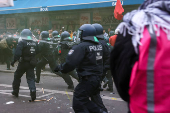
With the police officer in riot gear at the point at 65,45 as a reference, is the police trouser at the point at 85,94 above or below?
below

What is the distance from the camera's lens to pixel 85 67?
3877mm

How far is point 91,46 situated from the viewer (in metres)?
3.95

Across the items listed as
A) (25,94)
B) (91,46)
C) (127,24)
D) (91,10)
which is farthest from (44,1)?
(127,24)

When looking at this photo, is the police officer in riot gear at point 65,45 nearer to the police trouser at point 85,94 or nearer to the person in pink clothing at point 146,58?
the police trouser at point 85,94

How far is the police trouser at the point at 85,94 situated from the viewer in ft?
11.9

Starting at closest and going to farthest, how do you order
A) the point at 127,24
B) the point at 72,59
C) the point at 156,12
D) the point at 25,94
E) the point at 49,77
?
1. the point at 156,12
2. the point at 127,24
3. the point at 72,59
4. the point at 25,94
5. the point at 49,77

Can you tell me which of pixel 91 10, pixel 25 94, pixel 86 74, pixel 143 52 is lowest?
pixel 25 94

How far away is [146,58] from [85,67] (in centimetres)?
253

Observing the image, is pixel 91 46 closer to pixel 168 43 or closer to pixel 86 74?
pixel 86 74

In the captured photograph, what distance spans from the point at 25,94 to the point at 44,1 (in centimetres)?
1259

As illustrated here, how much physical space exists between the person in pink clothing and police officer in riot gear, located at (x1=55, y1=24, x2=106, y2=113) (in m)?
Answer: 2.09

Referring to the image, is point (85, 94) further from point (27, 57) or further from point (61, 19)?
point (61, 19)

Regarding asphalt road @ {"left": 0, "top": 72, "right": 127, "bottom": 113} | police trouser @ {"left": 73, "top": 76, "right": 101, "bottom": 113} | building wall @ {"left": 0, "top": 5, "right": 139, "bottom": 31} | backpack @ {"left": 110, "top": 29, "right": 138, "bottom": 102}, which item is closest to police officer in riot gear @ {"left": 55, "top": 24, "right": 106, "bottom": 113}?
police trouser @ {"left": 73, "top": 76, "right": 101, "bottom": 113}

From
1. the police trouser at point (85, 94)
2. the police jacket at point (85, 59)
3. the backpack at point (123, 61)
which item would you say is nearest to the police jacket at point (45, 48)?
the police jacket at point (85, 59)
